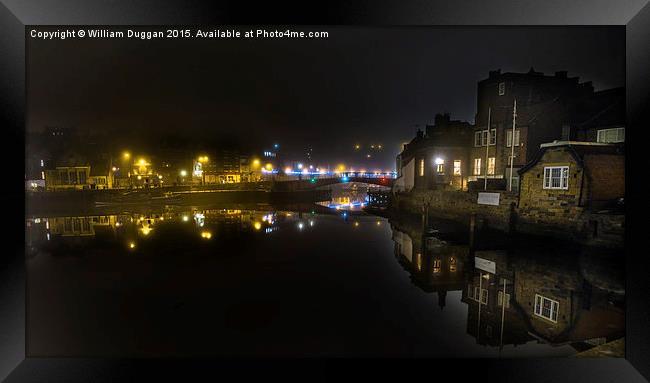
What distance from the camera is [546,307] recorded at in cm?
712

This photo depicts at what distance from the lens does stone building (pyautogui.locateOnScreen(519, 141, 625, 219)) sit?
1110cm

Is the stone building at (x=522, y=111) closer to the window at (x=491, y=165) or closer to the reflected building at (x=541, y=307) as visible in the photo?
the window at (x=491, y=165)

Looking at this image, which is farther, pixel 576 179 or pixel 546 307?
pixel 576 179

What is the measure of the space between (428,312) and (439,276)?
10.1 ft

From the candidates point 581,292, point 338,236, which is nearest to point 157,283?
point 338,236

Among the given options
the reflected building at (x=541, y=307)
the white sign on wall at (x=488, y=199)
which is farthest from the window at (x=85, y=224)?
the white sign on wall at (x=488, y=199)

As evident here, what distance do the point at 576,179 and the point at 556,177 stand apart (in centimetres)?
84

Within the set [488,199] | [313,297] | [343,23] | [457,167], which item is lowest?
[313,297]

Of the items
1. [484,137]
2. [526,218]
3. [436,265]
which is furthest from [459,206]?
[436,265]

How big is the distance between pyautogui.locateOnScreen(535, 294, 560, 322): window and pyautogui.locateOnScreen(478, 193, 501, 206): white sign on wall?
7.61m

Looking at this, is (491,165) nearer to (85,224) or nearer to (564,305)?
(564,305)

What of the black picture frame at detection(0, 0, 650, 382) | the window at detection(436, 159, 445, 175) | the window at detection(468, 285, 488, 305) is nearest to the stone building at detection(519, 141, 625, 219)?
the window at detection(468, 285, 488, 305)

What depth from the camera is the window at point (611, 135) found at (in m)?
12.9

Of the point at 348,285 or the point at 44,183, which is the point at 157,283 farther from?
the point at 44,183
